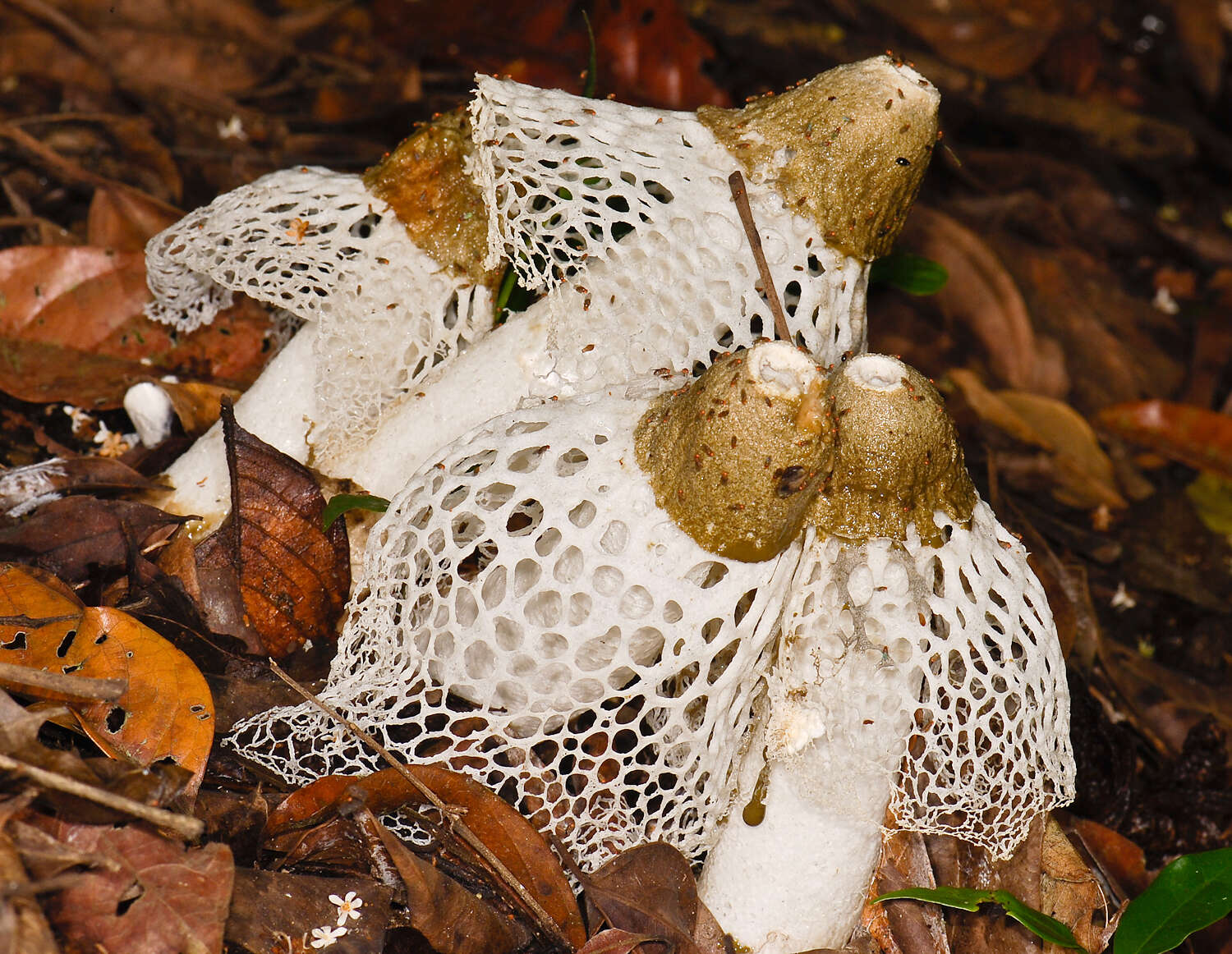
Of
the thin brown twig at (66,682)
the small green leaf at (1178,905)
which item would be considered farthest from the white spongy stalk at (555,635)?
the small green leaf at (1178,905)

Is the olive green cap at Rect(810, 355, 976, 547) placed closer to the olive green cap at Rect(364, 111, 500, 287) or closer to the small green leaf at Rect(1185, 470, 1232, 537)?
the olive green cap at Rect(364, 111, 500, 287)

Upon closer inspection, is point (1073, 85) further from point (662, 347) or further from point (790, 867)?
point (790, 867)

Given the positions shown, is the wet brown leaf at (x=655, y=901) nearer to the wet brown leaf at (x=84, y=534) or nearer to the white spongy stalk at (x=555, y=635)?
the white spongy stalk at (x=555, y=635)

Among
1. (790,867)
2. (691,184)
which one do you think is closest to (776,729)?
(790,867)

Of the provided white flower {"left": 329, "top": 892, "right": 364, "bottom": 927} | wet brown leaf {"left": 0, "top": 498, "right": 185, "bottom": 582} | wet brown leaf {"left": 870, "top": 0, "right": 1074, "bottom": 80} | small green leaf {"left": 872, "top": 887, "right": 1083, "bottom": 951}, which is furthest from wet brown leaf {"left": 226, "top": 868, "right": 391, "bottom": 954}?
wet brown leaf {"left": 870, "top": 0, "right": 1074, "bottom": 80}

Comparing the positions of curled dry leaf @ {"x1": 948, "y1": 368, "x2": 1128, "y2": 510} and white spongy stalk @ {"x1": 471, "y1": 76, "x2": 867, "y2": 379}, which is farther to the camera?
curled dry leaf @ {"x1": 948, "y1": 368, "x2": 1128, "y2": 510}

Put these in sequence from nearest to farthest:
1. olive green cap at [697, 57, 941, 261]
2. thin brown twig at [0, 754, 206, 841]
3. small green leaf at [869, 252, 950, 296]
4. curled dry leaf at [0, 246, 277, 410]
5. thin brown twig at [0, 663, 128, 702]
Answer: thin brown twig at [0, 754, 206, 841] → thin brown twig at [0, 663, 128, 702] → olive green cap at [697, 57, 941, 261] → curled dry leaf at [0, 246, 277, 410] → small green leaf at [869, 252, 950, 296]

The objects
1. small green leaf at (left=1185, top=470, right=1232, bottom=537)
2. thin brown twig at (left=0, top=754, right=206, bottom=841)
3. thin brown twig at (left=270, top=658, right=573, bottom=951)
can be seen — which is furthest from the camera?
small green leaf at (left=1185, top=470, right=1232, bottom=537)
